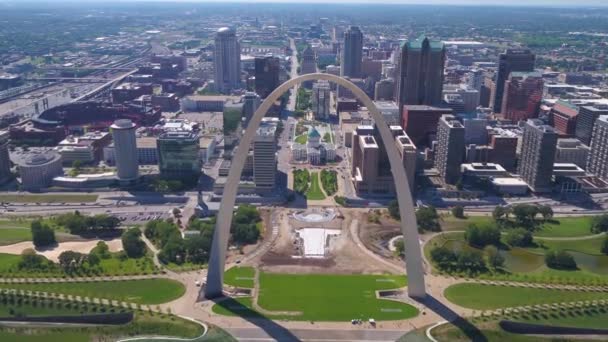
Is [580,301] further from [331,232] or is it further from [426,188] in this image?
[426,188]

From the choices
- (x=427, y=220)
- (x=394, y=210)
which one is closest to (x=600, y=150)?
(x=427, y=220)

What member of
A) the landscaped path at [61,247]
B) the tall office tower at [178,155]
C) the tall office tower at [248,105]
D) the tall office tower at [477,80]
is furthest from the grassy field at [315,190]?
the tall office tower at [477,80]

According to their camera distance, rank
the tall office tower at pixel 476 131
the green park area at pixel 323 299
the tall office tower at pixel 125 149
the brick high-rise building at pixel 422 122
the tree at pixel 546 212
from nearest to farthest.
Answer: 1. the green park area at pixel 323 299
2. the tree at pixel 546 212
3. the tall office tower at pixel 125 149
4. the tall office tower at pixel 476 131
5. the brick high-rise building at pixel 422 122

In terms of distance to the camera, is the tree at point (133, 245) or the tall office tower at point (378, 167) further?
the tall office tower at point (378, 167)

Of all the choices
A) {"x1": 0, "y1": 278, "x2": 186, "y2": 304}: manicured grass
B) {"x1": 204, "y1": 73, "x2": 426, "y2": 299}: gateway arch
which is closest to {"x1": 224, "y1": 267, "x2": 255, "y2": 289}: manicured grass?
{"x1": 204, "y1": 73, "x2": 426, "y2": 299}: gateway arch

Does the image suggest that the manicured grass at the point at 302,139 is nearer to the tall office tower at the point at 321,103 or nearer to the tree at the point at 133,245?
the tall office tower at the point at 321,103

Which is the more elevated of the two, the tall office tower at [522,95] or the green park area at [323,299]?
the tall office tower at [522,95]

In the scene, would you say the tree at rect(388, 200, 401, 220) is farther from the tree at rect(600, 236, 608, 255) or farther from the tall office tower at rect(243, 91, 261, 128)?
the tall office tower at rect(243, 91, 261, 128)

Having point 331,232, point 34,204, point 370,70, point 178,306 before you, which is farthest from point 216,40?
point 178,306

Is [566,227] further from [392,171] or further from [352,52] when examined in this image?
[352,52]
